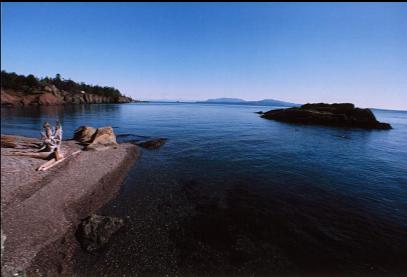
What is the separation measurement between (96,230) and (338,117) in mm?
77310

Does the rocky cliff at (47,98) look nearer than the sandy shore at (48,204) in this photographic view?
No

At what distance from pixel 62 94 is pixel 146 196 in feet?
457

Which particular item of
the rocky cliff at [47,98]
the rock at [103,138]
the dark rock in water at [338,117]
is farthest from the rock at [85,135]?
the dark rock in water at [338,117]

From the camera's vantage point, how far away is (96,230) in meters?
10.6

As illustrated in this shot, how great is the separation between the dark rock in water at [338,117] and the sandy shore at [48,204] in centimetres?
6877

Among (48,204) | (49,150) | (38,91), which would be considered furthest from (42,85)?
(48,204)

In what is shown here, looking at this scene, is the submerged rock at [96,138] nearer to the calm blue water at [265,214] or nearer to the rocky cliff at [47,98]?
the calm blue water at [265,214]

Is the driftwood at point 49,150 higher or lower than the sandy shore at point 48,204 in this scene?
higher

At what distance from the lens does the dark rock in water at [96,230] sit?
10.1 m

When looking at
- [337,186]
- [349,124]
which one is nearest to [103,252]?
[337,186]

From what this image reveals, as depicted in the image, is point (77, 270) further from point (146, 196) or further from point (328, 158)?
point (328, 158)

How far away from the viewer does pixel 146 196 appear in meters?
14.9

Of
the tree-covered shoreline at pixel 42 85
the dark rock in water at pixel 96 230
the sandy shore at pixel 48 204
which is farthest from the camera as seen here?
the tree-covered shoreline at pixel 42 85

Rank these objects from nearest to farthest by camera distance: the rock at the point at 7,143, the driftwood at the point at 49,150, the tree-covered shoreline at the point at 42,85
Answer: the driftwood at the point at 49,150, the rock at the point at 7,143, the tree-covered shoreline at the point at 42,85
